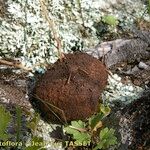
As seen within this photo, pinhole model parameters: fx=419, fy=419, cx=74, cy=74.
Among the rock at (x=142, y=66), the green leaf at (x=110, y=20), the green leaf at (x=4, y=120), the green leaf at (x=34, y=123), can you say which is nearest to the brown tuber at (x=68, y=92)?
the green leaf at (x=34, y=123)

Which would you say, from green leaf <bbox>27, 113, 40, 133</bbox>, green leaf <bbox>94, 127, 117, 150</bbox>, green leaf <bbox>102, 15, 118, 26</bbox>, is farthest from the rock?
green leaf <bbox>27, 113, 40, 133</bbox>

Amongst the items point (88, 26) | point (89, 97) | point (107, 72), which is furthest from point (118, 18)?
point (89, 97)

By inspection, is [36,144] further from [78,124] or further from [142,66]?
Result: [142,66]

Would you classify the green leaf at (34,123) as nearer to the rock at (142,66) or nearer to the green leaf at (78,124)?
the green leaf at (78,124)

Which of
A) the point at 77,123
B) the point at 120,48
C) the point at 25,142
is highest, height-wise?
the point at 120,48

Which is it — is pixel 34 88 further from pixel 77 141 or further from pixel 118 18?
pixel 118 18

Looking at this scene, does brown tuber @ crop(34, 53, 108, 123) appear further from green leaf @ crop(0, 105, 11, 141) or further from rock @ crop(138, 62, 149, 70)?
rock @ crop(138, 62, 149, 70)
